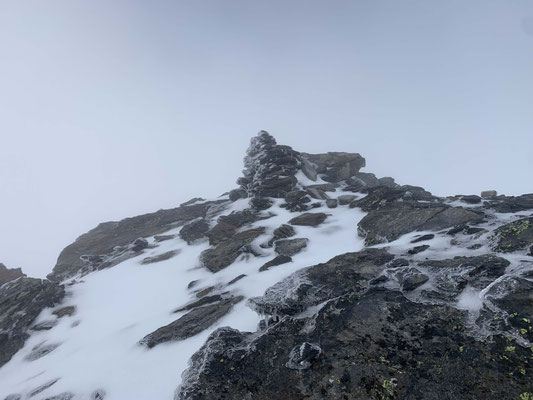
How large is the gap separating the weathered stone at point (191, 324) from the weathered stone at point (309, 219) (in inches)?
501

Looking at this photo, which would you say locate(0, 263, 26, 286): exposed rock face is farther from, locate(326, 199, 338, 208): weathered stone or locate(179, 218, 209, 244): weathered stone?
locate(326, 199, 338, 208): weathered stone

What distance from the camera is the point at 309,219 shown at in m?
28.7

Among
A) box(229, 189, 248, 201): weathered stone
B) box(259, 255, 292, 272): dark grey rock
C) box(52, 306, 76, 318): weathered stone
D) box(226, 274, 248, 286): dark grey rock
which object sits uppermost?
box(229, 189, 248, 201): weathered stone

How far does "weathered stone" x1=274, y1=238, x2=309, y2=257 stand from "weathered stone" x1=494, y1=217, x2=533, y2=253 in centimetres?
1219

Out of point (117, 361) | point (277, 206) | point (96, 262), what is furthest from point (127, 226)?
point (117, 361)

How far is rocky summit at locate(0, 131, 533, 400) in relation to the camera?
8.30m

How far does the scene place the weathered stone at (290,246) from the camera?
22.6 m

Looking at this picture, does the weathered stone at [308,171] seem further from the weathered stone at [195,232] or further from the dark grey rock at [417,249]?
the dark grey rock at [417,249]

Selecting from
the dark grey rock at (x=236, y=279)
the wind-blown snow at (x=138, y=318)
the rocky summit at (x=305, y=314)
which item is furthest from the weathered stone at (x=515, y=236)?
the dark grey rock at (x=236, y=279)

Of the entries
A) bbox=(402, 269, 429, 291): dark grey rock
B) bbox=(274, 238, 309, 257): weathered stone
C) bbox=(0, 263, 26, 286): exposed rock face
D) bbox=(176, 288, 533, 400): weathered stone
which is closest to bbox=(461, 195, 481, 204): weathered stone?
bbox=(274, 238, 309, 257): weathered stone

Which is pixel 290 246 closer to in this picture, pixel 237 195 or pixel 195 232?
pixel 195 232

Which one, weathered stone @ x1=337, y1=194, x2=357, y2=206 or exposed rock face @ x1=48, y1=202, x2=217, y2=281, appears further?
exposed rock face @ x1=48, y1=202, x2=217, y2=281

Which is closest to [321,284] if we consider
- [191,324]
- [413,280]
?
[413,280]

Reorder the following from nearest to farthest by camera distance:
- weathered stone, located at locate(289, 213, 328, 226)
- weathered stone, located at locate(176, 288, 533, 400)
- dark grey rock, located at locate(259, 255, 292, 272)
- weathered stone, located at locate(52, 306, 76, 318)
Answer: weathered stone, located at locate(176, 288, 533, 400), dark grey rock, located at locate(259, 255, 292, 272), weathered stone, located at locate(52, 306, 76, 318), weathered stone, located at locate(289, 213, 328, 226)
